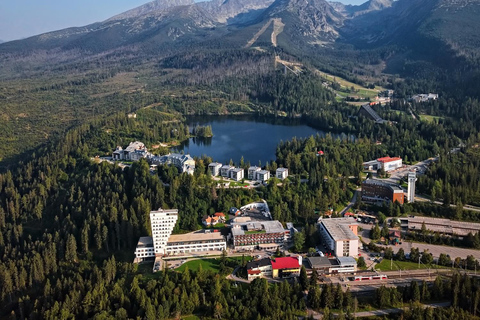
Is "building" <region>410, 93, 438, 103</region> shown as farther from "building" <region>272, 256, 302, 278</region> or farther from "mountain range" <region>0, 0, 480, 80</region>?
"building" <region>272, 256, 302, 278</region>

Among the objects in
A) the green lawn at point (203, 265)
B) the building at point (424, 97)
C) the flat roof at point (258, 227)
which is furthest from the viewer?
the building at point (424, 97)

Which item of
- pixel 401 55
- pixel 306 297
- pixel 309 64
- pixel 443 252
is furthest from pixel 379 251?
pixel 401 55

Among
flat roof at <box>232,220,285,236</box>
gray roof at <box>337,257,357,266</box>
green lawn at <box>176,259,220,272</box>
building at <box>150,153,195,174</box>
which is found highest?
building at <box>150,153,195,174</box>

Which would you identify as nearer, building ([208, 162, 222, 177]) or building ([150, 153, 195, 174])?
building ([150, 153, 195, 174])

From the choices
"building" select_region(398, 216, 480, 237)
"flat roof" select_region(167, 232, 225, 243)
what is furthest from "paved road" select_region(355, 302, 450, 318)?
"flat roof" select_region(167, 232, 225, 243)

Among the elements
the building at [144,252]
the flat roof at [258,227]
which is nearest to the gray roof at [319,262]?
the flat roof at [258,227]

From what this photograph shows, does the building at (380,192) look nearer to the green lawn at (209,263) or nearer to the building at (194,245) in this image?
the green lawn at (209,263)
